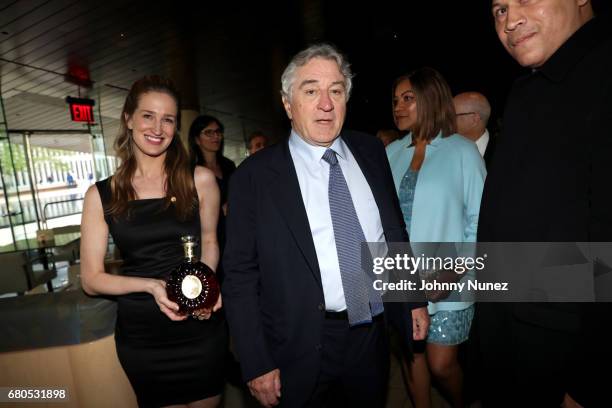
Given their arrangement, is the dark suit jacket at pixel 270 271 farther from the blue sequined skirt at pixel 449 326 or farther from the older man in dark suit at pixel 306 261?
the blue sequined skirt at pixel 449 326

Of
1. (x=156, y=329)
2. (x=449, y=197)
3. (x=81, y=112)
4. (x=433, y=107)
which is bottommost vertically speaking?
(x=156, y=329)

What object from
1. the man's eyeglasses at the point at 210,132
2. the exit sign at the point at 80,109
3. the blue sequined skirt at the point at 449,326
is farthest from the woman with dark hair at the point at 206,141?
the exit sign at the point at 80,109

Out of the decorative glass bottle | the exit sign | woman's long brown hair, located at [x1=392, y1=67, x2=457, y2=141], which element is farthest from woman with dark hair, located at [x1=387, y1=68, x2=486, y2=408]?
the exit sign

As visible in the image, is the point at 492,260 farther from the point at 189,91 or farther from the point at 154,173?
the point at 189,91

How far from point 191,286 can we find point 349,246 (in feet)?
2.22

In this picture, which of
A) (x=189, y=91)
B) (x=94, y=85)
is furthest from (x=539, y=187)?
(x=189, y=91)

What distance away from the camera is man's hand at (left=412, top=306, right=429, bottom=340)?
173 centimetres

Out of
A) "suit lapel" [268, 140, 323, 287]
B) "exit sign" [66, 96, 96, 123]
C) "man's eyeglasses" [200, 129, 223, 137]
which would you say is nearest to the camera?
"suit lapel" [268, 140, 323, 287]

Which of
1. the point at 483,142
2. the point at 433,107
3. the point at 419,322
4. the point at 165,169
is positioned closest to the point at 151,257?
the point at 165,169

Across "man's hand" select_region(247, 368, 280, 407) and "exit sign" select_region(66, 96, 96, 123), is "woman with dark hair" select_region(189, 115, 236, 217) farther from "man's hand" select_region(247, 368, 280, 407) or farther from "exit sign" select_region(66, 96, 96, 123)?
"exit sign" select_region(66, 96, 96, 123)

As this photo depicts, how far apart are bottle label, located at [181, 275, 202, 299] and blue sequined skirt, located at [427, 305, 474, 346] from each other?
1311 mm

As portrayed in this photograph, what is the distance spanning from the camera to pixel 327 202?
4.95 ft

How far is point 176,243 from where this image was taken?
5.57ft

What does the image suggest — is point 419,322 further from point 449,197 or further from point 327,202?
point 327,202
